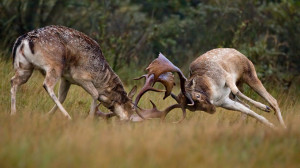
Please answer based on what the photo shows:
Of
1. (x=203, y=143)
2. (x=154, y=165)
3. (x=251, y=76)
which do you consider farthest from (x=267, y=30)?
(x=154, y=165)

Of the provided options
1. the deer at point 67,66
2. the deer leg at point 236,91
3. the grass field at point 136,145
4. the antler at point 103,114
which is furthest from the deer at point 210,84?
the grass field at point 136,145

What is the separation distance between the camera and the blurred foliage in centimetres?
1465

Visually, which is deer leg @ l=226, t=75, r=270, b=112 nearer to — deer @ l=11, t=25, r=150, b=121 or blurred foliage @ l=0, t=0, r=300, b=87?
deer @ l=11, t=25, r=150, b=121

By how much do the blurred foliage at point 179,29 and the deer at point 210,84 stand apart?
377 cm

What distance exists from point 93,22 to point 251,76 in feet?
25.1

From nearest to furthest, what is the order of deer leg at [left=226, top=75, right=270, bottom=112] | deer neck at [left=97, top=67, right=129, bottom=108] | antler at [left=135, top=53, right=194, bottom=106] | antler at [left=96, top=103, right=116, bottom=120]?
antler at [left=135, top=53, right=194, bottom=106] → antler at [left=96, top=103, right=116, bottom=120] → deer neck at [left=97, top=67, right=129, bottom=108] → deer leg at [left=226, top=75, right=270, bottom=112]

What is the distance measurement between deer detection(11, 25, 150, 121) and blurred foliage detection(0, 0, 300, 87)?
4193 mm

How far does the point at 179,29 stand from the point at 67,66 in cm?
976

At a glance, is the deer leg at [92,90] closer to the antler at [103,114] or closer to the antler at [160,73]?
the antler at [103,114]

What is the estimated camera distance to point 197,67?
32.4ft

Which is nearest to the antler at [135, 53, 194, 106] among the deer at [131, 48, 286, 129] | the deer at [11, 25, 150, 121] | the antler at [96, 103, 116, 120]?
the deer at [131, 48, 286, 129]

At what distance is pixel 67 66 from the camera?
8.73m

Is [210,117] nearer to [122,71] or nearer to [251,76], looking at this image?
[251,76]

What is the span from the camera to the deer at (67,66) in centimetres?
823
